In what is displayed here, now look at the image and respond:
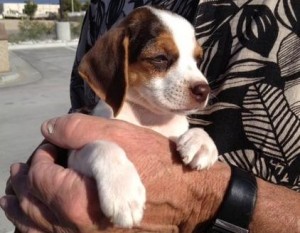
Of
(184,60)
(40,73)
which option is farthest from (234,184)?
(40,73)

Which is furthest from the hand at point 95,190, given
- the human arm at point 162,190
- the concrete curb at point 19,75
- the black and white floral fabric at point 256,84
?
the concrete curb at point 19,75

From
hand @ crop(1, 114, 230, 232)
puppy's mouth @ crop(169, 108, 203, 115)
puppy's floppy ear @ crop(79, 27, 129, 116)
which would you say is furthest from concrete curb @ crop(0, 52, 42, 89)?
hand @ crop(1, 114, 230, 232)

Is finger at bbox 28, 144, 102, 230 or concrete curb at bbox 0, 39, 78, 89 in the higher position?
finger at bbox 28, 144, 102, 230

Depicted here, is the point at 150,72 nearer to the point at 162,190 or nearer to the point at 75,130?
the point at 75,130

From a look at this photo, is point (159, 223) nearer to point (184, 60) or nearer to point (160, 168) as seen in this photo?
point (160, 168)

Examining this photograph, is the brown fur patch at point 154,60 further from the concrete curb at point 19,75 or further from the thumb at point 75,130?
the concrete curb at point 19,75

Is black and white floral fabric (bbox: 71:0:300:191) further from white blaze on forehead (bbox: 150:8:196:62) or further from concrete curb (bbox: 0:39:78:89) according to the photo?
concrete curb (bbox: 0:39:78:89)
